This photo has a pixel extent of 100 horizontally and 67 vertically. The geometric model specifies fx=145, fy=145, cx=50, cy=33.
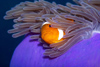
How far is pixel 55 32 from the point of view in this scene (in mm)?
1115

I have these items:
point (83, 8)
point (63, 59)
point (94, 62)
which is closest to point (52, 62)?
point (63, 59)

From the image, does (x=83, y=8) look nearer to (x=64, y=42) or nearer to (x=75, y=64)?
(x=64, y=42)

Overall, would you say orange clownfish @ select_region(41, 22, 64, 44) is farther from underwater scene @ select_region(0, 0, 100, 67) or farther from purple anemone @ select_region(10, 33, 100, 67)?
purple anemone @ select_region(10, 33, 100, 67)

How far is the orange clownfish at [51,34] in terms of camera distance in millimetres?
1091

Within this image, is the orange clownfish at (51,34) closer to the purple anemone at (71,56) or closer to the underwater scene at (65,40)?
the underwater scene at (65,40)

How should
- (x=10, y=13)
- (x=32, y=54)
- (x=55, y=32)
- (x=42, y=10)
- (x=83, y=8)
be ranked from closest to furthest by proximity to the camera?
(x=55, y=32) < (x=83, y=8) < (x=32, y=54) < (x=42, y=10) < (x=10, y=13)

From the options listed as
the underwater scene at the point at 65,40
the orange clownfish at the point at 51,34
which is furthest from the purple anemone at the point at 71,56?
the orange clownfish at the point at 51,34

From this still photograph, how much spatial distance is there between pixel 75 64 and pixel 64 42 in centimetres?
19

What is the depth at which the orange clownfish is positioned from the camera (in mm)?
1091

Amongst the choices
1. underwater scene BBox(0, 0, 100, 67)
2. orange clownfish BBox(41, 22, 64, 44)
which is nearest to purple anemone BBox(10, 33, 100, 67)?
underwater scene BBox(0, 0, 100, 67)

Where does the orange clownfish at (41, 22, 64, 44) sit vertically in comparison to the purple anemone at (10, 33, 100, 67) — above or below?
above

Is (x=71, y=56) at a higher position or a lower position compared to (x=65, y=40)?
lower

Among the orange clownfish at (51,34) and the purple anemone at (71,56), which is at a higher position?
the orange clownfish at (51,34)

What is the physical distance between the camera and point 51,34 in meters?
1.09
